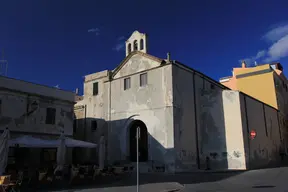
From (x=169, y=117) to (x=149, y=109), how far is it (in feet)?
7.43

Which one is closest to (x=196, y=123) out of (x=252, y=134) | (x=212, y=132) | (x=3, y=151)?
(x=212, y=132)

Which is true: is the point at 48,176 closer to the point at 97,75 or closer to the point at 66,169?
the point at 66,169

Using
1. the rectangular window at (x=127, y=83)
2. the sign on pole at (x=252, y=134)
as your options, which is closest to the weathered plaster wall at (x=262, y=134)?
the sign on pole at (x=252, y=134)

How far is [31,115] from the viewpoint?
2067 centimetres

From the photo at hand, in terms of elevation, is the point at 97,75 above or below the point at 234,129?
above

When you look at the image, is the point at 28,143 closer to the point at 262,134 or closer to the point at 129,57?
the point at 129,57

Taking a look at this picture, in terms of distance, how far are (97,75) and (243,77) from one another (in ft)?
70.7

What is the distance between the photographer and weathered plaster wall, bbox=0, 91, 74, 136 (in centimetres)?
1931

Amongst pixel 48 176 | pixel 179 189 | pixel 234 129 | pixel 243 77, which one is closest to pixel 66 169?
pixel 48 176

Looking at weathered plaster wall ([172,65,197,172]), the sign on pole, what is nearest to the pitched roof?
weathered plaster wall ([172,65,197,172])

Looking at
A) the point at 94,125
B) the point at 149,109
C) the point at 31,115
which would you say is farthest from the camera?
the point at 94,125

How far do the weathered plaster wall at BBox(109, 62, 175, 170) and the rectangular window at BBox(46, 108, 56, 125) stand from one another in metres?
5.38

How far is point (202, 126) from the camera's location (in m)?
24.1

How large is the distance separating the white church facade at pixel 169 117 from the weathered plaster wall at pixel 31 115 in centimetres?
425
